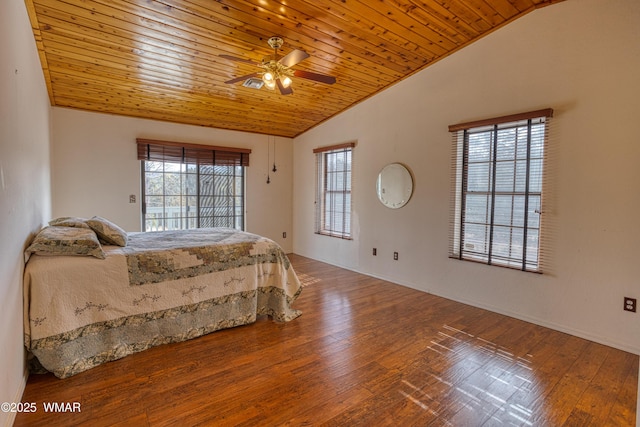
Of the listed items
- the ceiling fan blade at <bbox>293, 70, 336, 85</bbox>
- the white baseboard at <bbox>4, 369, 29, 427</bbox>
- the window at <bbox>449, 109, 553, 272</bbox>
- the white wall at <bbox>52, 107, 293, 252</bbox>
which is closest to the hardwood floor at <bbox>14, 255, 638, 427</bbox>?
the white baseboard at <bbox>4, 369, 29, 427</bbox>

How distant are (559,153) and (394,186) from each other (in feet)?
6.11

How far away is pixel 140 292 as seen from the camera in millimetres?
2490

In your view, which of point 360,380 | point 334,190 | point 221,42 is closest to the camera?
point 360,380

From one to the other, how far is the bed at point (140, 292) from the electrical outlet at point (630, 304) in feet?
9.18

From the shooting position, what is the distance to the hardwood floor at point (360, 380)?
183cm

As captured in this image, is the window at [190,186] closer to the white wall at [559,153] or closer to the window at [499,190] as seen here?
the white wall at [559,153]

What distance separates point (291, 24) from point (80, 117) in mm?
3222

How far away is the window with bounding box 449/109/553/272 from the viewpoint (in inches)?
125

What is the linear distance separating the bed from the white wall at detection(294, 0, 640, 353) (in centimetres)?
196

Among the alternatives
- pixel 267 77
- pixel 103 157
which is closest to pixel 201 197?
pixel 103 157

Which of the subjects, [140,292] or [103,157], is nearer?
[140,292]

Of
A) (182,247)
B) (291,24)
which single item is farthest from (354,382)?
(291,24)

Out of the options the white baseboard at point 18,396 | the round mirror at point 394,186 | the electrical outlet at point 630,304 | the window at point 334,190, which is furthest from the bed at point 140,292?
the electrical outlet at point 630,304

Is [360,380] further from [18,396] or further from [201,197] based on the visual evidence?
[201,197]
